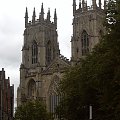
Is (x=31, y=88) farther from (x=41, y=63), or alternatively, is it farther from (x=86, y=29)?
(x=86, y=29)

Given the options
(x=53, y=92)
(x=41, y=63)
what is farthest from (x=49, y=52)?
(x=53, y=92)

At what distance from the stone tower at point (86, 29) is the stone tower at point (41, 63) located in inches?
160

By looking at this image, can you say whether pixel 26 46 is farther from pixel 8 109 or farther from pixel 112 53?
pixel 112 53

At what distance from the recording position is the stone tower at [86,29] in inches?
3839

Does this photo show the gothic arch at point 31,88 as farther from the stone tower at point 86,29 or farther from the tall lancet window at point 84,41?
the tall lancet window at point 84,41

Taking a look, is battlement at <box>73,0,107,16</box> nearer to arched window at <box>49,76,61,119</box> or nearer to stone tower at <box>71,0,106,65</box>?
stone tower at <box>71,0,106,65</box>

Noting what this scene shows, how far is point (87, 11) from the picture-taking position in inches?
3964

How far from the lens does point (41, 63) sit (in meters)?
103

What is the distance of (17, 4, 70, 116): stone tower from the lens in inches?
3912

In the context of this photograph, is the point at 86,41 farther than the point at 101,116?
Yes

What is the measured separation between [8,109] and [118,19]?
141 feet

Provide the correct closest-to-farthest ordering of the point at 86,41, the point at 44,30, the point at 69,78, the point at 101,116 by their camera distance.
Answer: the point at 101,116 < the point at 69,78 < the point at 86,41 < the point at 44,30

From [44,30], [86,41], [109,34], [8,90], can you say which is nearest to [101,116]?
[109,34]

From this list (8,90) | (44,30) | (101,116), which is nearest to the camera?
(101,116)
